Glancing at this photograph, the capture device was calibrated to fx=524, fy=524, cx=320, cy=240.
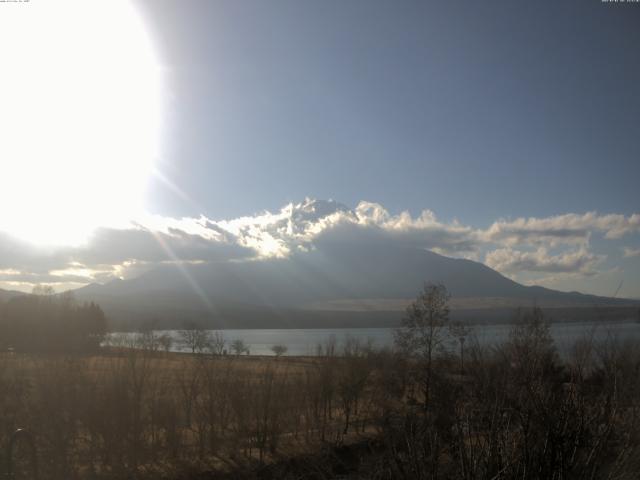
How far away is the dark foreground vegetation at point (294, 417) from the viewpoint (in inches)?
225

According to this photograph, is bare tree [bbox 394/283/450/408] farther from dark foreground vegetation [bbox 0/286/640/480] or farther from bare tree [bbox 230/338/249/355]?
bare tree [bbox 230/338/249/355]

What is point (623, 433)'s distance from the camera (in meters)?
6.16

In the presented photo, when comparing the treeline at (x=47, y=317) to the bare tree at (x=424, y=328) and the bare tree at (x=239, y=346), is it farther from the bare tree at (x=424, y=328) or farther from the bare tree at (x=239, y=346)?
the bare tree at (x=424, y=328)

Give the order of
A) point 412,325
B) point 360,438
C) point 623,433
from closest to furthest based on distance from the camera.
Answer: point 623,433, point 360,438, point 412,325

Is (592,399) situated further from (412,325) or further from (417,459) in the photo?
(412,325)

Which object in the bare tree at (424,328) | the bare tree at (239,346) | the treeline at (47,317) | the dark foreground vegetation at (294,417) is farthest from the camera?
the bare tree at (239,346)

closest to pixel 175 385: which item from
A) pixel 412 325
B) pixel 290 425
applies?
pixel 290 425

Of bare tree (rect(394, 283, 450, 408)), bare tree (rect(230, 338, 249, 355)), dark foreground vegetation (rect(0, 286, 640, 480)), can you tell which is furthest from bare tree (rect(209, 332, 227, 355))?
bare tree (rect(230, 338, 249, 355))

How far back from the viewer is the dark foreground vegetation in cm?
572

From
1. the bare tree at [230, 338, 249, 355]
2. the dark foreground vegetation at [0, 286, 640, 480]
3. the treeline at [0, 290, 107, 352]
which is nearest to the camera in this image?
the dark foreground vegetation at [0, 286, 640, 480]

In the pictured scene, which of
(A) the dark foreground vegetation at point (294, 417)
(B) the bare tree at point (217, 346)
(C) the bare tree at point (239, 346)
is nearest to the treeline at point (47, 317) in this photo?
(B) the bare tree at point (217, 346)

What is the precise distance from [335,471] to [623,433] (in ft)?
71.8

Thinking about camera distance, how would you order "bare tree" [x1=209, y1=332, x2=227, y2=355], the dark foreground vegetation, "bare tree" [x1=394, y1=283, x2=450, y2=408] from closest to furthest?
the dark foreground vegetation → "bare tree" [x1=209, y1=332, x2=227, y2=355] → "bare tree" [x1=394, y1=283, x2=450, y2=408]

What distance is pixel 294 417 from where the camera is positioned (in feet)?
100.0
